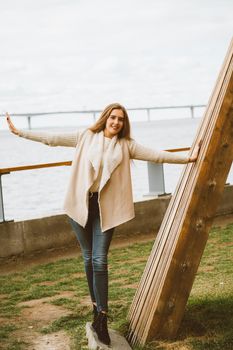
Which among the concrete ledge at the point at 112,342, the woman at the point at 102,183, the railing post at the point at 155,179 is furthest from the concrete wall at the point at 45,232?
the woman at the point at 102,183

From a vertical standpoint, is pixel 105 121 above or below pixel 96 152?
above

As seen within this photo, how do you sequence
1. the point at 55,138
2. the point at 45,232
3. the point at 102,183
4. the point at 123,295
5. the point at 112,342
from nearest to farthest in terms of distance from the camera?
the point at 102,183 < the point at 112,342 < the point at 55,138 < the point at 123,295 < the point at 45,232

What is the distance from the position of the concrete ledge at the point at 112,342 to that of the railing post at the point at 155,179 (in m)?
5.65

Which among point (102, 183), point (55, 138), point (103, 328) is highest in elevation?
point (55, 138)

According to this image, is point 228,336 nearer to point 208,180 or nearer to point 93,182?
point 208,180

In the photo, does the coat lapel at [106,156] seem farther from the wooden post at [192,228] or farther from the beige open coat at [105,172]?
the wooden post at [192,228]

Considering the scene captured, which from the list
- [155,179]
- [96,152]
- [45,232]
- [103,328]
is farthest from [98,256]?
[155,179]

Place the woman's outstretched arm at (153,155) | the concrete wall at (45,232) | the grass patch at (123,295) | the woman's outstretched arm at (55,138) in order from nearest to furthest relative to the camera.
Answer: the woman's outstretched arm at (153,155) < the woman's outstretched arm at (55,138) < the grass patch at (123,295) < the concrete wall at (45,232)

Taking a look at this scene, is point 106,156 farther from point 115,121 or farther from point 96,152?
point 115,121

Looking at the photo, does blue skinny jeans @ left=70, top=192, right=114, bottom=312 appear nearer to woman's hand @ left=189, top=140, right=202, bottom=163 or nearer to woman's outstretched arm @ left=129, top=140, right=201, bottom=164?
woman's outstretched arm @ left=129, top=140, right=201, bottom=164

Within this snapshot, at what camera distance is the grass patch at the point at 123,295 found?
514cm

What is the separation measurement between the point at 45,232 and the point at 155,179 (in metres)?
2.43

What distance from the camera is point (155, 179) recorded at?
10.7 metres

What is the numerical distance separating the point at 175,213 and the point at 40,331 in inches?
64.8
